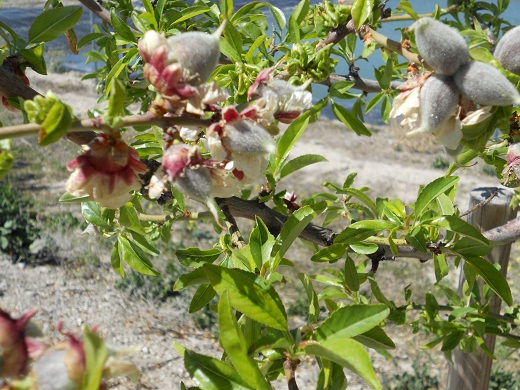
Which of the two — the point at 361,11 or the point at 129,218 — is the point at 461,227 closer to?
the point at 361,11

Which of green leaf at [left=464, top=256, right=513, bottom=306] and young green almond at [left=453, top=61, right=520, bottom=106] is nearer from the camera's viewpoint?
young green almond at [left=453, top=61, right=520, bottom=106]

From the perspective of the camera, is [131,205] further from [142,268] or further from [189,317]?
[189,317]

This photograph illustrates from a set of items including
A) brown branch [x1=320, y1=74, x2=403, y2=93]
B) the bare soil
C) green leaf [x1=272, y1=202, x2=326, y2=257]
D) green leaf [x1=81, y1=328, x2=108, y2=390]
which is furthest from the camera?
the bare soil

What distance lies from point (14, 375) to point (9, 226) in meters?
3.54

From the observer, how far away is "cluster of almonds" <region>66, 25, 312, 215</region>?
49 cm

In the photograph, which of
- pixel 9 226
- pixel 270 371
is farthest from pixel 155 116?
pixel 9 226

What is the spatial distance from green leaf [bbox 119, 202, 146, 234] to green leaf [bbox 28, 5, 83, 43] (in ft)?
0.92

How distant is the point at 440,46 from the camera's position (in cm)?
50

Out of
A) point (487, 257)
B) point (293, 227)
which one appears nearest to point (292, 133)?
point (293, 227)

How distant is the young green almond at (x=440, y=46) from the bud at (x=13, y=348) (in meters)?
0.39

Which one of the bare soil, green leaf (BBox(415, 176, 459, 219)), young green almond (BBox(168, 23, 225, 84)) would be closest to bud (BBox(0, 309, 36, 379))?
young green almond (BBox(168, 23, 225, 84))

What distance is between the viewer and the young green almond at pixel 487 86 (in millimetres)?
485

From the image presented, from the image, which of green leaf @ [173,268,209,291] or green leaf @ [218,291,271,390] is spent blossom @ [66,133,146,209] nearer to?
green leaf @ [218,291,271,390]

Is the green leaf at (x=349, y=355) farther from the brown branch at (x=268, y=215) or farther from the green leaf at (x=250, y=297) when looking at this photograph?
the brown branch at (x=268, y=215)
